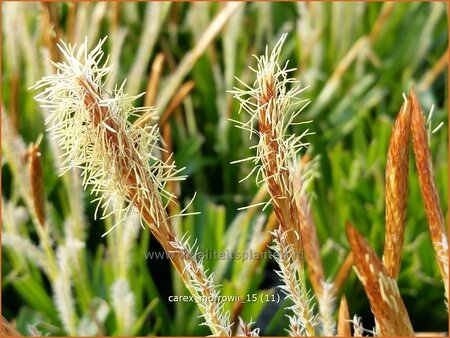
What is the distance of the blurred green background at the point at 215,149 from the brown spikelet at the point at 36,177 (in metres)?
0.10

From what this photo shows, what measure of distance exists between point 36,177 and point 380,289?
0.28 meters

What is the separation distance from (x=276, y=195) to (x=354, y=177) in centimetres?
62

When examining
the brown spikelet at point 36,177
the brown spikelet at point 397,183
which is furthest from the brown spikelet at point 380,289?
the brown spikelet at point 36,177

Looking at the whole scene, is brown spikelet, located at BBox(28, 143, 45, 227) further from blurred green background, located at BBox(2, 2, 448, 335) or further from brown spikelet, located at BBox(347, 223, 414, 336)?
brown spikelet, located at BBox(347, 223, 414, 336)

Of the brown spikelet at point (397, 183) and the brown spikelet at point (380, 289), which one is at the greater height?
the brown spikelet at point (397, 183)

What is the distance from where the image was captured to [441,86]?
1274 mm

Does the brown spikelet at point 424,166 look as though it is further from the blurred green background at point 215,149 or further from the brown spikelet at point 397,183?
the blurred green background at point 215,149

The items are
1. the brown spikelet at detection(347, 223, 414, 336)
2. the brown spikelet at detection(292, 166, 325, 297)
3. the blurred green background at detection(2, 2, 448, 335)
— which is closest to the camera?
the brown spikelet at detection(347, 223, 414, 336)

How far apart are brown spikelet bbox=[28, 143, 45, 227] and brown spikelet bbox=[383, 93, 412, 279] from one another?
255 millimetres

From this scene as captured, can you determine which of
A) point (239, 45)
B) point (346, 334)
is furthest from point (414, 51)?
point (346, 334)

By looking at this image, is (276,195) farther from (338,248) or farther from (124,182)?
(338,248)

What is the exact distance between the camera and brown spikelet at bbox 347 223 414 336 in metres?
0.36

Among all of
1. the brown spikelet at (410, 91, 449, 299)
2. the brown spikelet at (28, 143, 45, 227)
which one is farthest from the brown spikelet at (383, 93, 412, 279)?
the brown spikelet at (28, 143, 45, 227)

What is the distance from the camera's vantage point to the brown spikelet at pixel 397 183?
375mm
